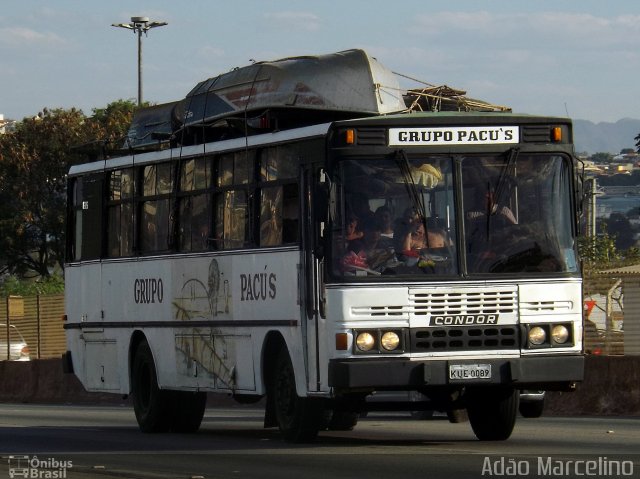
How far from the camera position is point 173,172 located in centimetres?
1875

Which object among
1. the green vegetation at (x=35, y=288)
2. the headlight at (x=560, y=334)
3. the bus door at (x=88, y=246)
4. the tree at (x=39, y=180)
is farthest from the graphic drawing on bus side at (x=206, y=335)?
the tree at (x=39, y=180)

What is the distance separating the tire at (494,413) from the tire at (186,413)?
4156 mm

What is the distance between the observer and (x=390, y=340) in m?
14.8

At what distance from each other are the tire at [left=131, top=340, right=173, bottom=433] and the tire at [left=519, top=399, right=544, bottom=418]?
13.5ft

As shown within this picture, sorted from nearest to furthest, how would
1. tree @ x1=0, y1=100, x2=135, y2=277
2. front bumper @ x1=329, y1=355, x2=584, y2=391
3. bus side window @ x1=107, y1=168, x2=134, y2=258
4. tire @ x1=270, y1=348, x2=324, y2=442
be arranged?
front bumper @ x1=329, y1=355, x2=584, y2=391, tire @ x1=270, y1=348, x2=324, y2=442, bus side window @ x1=107, y1=168, x2=134, y2=258, tree @ x1=0, y1=100, x2=135, y2=277

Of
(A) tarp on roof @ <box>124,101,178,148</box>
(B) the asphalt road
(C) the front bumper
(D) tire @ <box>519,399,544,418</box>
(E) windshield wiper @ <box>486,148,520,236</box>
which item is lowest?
(B) the asphalt road

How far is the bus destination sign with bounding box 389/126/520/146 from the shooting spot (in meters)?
15.1

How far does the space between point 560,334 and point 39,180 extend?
58176mm

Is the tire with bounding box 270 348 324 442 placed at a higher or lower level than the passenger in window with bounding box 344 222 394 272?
lower

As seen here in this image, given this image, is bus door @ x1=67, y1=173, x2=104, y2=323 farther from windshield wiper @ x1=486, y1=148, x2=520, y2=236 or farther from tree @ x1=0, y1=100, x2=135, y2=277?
tree @ x1=0, y1=100, x2=135, y2=277

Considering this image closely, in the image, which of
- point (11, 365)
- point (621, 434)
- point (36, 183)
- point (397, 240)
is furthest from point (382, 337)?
point (36, 183)

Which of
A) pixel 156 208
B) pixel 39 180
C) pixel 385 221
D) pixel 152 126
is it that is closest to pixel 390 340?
pixel 385 221

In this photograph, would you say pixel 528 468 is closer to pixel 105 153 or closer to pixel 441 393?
pixel 441 393

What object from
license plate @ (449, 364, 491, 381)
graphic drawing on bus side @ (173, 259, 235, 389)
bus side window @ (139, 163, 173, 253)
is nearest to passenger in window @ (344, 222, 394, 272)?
license plate @ (449, 364, 491, 381)
